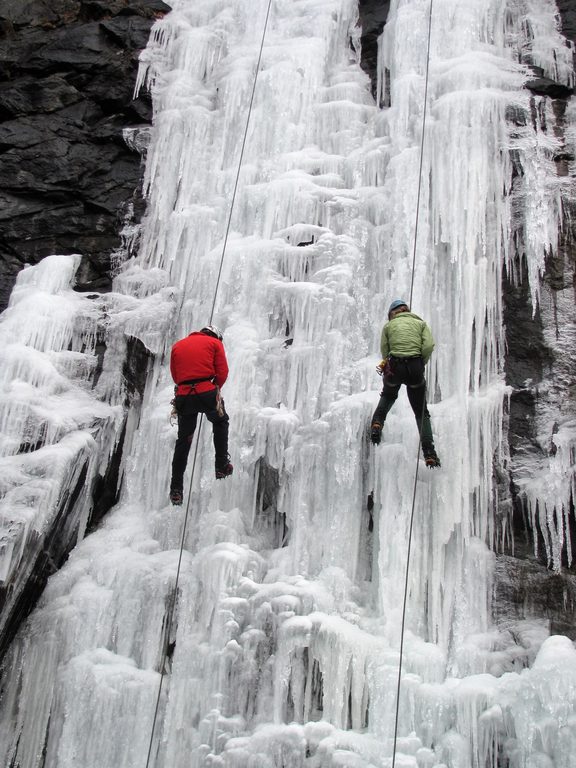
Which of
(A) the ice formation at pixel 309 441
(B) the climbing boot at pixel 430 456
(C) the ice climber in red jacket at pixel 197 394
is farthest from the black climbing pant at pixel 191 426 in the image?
(B) the climbing boot at pixel 430 456

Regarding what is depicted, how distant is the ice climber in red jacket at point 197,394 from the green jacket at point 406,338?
→ 129 centimetres

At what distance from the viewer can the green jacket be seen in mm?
6281

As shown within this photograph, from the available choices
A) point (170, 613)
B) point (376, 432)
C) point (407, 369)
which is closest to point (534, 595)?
point (376, 432)

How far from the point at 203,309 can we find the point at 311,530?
266 centimetres

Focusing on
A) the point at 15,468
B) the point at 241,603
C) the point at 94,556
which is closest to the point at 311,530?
the point at 241,603

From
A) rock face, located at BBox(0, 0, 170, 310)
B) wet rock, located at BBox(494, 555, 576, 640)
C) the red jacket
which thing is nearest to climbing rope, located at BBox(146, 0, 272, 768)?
the red jacket

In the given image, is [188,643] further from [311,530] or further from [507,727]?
[507,727]

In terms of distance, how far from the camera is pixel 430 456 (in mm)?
6289

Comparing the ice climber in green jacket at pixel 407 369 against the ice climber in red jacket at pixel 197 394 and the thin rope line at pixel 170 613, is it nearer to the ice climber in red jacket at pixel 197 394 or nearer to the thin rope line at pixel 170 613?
the ice climber in red jacket at pixel 197 394

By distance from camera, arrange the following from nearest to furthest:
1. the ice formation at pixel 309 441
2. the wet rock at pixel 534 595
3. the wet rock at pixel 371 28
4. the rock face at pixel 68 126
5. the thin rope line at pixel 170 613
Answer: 1. the ice formation at pixel 309 441
2. the thin rope line at pixel 170 613
3. the wet rock at pixel 534 595
4. the rock face at pixel 68 126
5. the wet rock at pixel 371 28

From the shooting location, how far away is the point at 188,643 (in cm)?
616

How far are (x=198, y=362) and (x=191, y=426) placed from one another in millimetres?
519

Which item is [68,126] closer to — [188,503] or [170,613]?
[188,503]

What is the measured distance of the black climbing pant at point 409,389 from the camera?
20.6 feet
